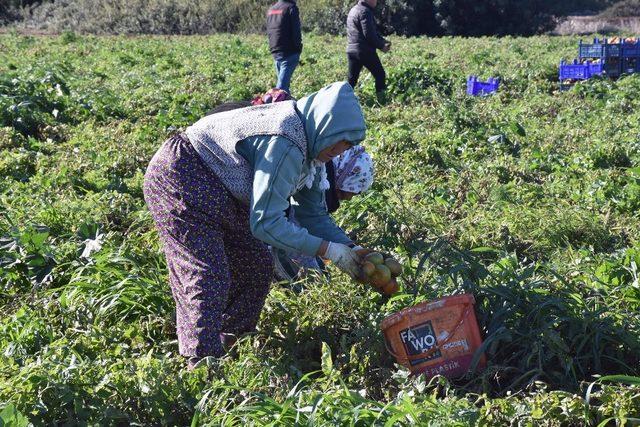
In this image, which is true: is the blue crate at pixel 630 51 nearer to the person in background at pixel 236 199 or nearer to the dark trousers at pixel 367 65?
the dark trousers at pixel 367 65

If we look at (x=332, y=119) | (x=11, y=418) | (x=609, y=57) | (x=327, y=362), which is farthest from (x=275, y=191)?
(x=609, y=57)

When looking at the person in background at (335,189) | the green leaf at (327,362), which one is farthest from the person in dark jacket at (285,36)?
the green leaf at (327,362)

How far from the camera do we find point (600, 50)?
42.8 feet

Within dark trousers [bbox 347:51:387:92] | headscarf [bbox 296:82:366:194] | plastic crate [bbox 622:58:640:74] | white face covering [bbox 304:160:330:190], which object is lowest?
plastic crate [bbox 622:58:640:74]

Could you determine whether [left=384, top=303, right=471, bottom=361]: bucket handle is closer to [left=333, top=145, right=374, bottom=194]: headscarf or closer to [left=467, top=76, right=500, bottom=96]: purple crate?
[left=333, top=145, right=374, bottom=194]: headscarf

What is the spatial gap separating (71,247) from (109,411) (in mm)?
1993

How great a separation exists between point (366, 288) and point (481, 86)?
7.92 m

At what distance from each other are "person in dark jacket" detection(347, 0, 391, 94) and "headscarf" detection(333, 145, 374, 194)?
6853mm

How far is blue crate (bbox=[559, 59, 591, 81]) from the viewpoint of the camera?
12164mm

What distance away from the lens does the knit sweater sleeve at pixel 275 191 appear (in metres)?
3.38

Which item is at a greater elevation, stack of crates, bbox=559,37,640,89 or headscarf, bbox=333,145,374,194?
headscarf, bbox=333,145,374,194

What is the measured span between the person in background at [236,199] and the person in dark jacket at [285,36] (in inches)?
252

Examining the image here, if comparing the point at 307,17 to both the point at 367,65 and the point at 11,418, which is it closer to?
the point at 367,65

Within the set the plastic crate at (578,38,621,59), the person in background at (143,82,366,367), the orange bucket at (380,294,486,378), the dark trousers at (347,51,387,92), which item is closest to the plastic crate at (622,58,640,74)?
the plastic crate at (578,38,621,59)
